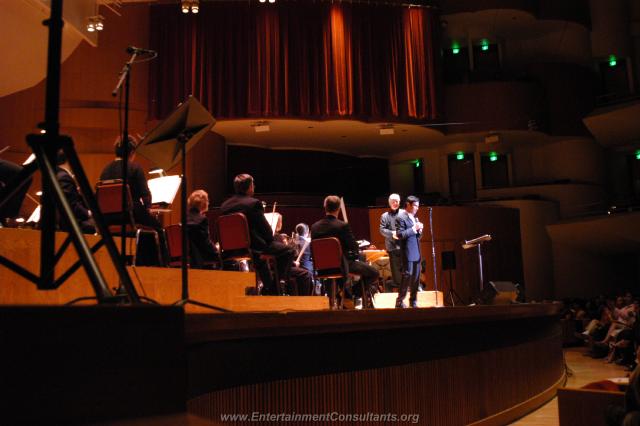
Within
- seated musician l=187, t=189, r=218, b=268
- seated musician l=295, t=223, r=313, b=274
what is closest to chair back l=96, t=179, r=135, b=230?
seated musician l=187, t=189, r=218, b=268

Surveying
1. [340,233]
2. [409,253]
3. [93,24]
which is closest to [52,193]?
[93,24]

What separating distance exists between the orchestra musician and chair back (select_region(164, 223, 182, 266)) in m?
2.56

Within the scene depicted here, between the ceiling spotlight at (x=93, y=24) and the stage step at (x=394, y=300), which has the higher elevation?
the ceiling spotlight at (x=93, y=24)

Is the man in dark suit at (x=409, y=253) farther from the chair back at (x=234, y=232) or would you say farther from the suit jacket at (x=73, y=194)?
the suit jacket at (x=73, y=194)

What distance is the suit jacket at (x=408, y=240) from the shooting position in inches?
281

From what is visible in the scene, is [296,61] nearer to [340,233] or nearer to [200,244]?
[340,233]

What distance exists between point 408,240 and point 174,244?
271 centimetres

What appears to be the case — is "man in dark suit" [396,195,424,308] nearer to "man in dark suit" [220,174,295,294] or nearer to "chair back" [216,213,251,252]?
"man in dark suit" [220,174,295,294]

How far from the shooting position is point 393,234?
723 cm

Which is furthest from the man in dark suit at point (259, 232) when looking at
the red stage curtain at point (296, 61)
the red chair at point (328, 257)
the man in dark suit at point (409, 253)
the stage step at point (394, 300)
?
the red stage curtain at point (296, 61)

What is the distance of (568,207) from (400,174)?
4.48 meters

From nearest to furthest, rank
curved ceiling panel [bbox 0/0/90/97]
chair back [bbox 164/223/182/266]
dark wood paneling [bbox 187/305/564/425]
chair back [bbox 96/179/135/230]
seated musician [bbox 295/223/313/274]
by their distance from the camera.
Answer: dark wood paneling [bbox 187/305/564/425], curved ceiling panel [bbox 0/0/90/97], chair back [bbox 96/179/135/230], chair back [bbox 164/223/182/266], seated musician [bbox 295/223/313/274]

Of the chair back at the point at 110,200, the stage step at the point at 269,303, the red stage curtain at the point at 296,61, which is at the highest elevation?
the red stage curtain at the point at 296,61

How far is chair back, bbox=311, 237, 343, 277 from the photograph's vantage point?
5.97 m
